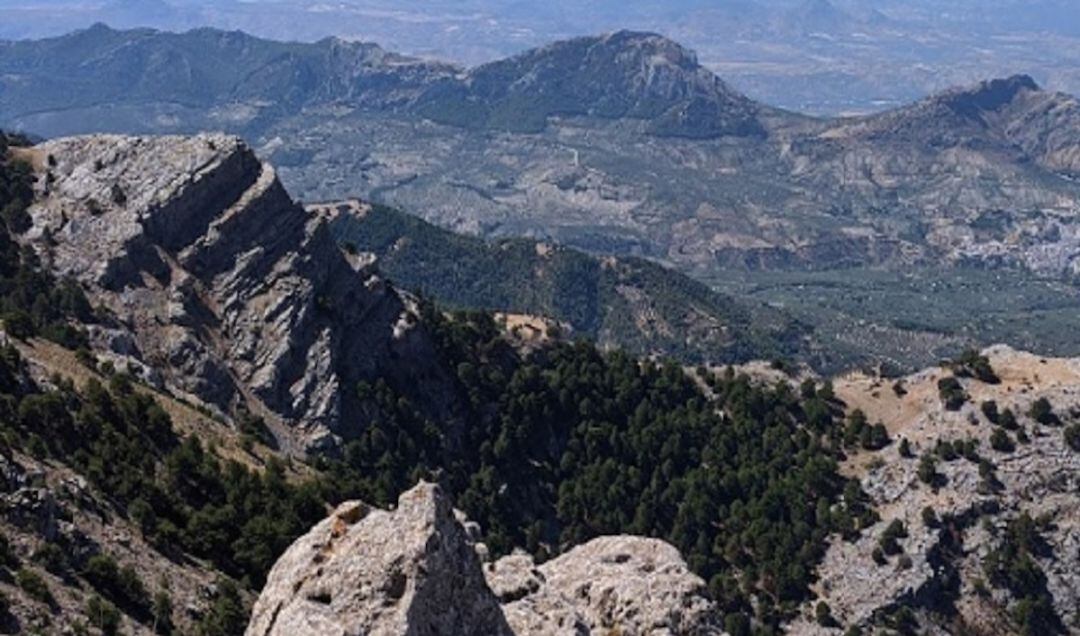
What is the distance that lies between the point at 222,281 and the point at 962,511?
266 ft

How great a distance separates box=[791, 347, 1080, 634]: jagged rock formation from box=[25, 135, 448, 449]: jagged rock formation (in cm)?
5005

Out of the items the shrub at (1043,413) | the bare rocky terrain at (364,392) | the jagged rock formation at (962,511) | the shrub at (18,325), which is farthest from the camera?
the shrub at (1043,413)

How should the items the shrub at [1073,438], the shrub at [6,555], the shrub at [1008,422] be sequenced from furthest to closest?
the shrub at [1008,422]
the shrub at [1073,438]
the shrub at [6,555]

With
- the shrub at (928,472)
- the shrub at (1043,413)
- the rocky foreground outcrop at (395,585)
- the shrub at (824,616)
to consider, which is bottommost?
the shrub at (824,616)

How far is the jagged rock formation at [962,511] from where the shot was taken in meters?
117

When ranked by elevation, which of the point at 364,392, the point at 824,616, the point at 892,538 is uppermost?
the point at 364,392

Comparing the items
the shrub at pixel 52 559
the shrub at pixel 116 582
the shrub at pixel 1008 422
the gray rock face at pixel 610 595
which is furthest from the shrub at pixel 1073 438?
the shrub at pixel 52 559

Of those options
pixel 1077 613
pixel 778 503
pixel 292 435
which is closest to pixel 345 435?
pixel 292 435

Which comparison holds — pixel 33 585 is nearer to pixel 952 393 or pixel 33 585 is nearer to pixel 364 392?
pixel 364 392

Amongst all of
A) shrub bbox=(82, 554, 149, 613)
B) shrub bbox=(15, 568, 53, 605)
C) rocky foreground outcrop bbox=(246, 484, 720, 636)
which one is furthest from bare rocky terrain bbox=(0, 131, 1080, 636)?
rocky foreground outcrop bbox=(246, 484, 720, 636)

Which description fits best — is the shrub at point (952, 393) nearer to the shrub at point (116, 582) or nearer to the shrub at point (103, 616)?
the shrub at point (116, 582)

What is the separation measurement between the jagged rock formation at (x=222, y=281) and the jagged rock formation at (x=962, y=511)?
5005 centimetres

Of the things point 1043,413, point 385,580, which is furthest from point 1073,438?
point 385,580

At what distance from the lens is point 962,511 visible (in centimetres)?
12331
